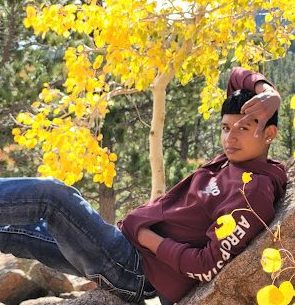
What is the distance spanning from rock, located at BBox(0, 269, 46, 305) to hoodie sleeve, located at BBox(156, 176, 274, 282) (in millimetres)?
1991

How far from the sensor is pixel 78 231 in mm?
2191

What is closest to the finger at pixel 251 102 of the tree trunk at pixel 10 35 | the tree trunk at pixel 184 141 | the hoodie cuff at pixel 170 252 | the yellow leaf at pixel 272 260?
the hoodie cuff at pixel 170 252

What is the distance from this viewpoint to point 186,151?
13.4 meters

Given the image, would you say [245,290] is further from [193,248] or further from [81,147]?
[81,147]

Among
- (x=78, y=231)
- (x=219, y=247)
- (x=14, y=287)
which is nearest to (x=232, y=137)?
Answer: (x=219, y=247)

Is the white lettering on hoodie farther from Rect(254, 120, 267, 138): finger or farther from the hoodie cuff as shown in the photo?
Rect(254, 120, 267, 138): finger

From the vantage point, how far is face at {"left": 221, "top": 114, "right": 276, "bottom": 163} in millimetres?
2111

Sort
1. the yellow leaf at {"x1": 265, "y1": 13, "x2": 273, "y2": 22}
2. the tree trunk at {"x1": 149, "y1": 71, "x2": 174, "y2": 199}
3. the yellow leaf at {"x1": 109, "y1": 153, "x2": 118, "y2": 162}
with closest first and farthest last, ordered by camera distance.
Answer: the yellow leaf at {"x1": 109, "y1": 153, "x2": 118, "y2": 162} → the yellow leaf at {"x1": 265, "y1": 13, "x2": 273, "y2": 22} → the tree trunk at {"x1": 149, "y1": 71, "x2": 174, "y2": 199}

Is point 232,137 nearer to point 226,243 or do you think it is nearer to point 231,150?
point 231,150

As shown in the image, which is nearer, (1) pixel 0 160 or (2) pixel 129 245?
(2) pixel 129 245

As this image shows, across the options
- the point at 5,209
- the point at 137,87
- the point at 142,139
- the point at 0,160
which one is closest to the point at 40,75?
the point at 0,160

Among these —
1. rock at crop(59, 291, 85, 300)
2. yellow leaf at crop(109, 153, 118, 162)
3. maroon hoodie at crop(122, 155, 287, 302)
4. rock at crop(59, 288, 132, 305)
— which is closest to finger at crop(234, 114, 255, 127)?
maroon hoodie at crop(122, 155, 287, 302)

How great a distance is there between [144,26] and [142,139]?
7685 millimetres

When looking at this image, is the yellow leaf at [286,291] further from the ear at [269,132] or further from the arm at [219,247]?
the ear at [269,132]
